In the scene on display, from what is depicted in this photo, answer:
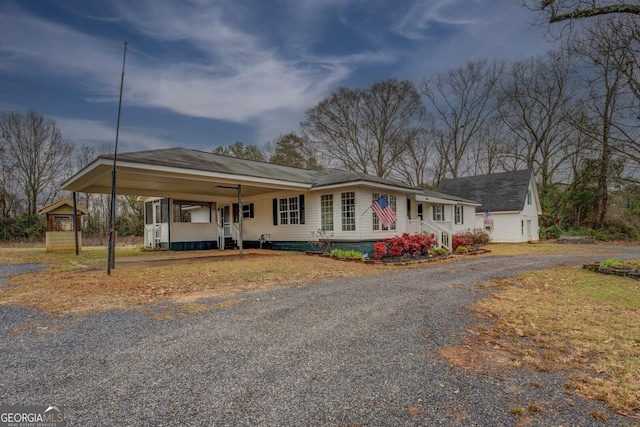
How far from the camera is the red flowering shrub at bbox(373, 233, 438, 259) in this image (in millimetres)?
12797

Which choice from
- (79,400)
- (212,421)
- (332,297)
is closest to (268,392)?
(212,421)

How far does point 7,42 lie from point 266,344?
53.1ft

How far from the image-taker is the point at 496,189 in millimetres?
25672

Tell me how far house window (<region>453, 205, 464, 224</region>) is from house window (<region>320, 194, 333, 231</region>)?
1146 cm

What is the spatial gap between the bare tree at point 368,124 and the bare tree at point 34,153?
69.2 ft

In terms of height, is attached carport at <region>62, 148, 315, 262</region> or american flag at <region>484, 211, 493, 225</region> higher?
attached carport at <region>62, 148, 315, 262</region>

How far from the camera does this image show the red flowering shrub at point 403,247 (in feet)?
42.0

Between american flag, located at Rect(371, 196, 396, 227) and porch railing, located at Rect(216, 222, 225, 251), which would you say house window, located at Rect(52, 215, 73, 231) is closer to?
porch railing, located at Rect(216, 222, 225, 251)

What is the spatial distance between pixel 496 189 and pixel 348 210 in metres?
17.2

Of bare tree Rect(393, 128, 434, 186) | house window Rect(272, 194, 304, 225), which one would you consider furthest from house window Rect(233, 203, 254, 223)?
bare tree Rect(393, 128, 434, 186)

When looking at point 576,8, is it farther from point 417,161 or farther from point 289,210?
point 417,161

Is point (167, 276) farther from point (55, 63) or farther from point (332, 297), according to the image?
point (55, 63)

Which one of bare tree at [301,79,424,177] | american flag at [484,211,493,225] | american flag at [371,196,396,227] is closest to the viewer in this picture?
american flag at [371,196,396,227]

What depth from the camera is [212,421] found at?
2.36 m
